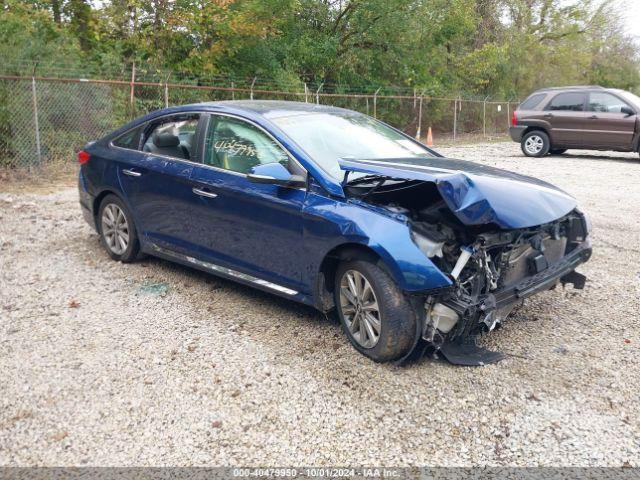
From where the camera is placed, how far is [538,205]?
4059 millimetres

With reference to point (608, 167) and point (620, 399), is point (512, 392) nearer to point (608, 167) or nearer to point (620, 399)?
point (620, 399)

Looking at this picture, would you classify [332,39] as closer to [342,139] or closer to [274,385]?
[342,139]

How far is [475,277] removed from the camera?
12.4ft

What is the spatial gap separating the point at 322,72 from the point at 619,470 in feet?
72.7

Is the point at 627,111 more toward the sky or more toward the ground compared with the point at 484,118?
more toward the ground

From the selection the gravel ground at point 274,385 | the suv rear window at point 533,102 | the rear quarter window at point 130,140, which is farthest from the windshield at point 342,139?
the suv rear window at point 533,102

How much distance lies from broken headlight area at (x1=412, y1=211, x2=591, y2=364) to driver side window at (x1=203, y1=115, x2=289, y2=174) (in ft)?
4.33

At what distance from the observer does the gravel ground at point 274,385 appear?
3.10 metres

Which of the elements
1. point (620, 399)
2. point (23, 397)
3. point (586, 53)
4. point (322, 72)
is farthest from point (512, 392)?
point (586, 53)

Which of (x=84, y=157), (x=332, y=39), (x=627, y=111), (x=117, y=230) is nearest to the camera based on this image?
(x=117, y=230)

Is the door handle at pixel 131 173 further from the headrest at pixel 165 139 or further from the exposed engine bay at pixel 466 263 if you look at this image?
the exposed engine bay at pixel 466 263

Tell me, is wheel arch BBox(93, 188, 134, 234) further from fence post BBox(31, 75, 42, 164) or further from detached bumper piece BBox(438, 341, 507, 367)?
fence post BBox(31, 75, 42, 164)

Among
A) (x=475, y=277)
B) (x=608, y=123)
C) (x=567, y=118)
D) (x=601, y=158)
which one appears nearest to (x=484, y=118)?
(x=601, y=158)

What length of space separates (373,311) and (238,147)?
1834 millimetres
